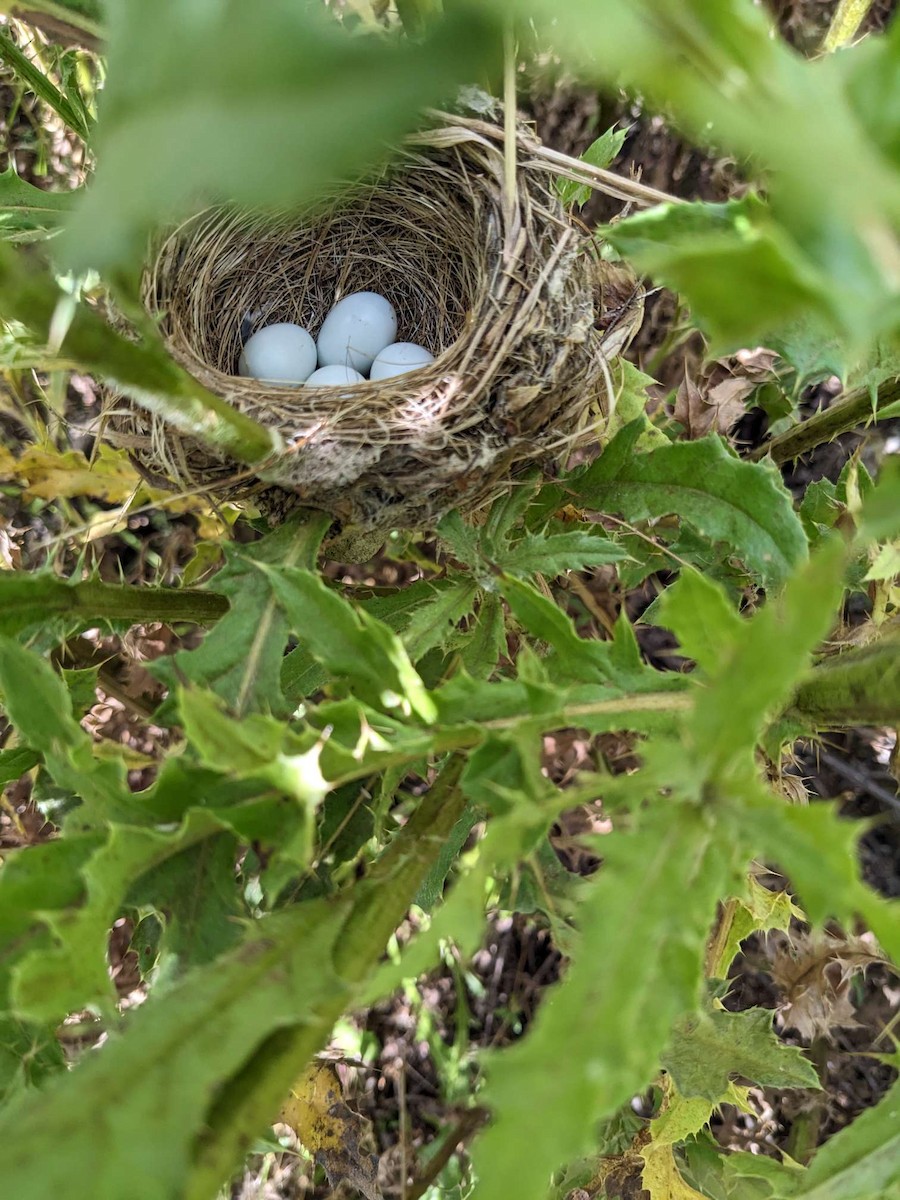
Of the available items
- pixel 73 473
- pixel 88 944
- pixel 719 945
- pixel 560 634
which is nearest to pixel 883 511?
pixel 560 634

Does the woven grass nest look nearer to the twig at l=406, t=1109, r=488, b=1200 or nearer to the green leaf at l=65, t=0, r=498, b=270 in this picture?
the green leaf at l=65, t=0, r=498, b=270

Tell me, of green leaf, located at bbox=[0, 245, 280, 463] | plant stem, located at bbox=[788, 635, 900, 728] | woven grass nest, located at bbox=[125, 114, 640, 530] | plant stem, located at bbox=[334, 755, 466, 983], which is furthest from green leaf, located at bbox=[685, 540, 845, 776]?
woven grass nest, located at bbox=[125, 114, 640, 530]

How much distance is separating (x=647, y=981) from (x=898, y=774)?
489 millimetres

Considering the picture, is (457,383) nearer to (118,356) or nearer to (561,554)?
(561,554)

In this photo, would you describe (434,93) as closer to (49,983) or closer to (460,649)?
(49,983)

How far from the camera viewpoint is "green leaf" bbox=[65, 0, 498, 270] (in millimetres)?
284

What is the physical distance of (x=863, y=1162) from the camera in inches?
24.7

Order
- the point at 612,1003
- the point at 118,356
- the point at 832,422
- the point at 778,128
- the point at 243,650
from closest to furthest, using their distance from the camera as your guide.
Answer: the point at 778,128, the point at 612,1003, the point at 118,356, the point at 243,650, the point at 832,422

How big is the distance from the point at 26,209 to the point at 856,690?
948 mm

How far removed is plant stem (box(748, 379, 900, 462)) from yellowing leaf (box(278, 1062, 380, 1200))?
3.00ft

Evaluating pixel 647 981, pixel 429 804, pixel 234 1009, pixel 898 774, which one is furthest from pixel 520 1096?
pixel 898 774

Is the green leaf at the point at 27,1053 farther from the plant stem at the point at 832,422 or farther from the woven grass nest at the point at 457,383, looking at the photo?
the plant stem at the point at 832,422

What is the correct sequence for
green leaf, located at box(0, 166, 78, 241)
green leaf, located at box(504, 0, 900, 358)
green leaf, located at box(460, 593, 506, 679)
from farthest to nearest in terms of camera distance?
green leaf, located at box(0, 166, 78, 241), green leaf, located at box(460, 593, 506, 679), green leaf, located at box(504, 0, 900, 358)

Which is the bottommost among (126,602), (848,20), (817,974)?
(817,974)
